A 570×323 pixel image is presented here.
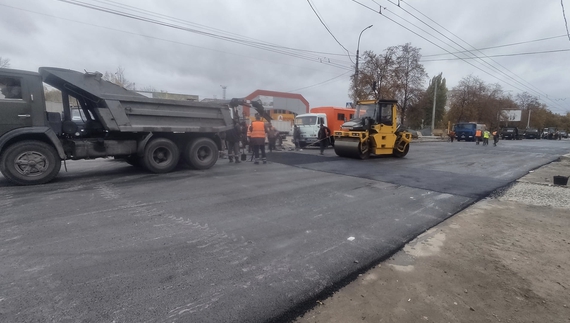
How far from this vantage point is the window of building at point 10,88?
5.53 m

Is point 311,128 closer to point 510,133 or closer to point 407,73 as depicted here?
point 407,73

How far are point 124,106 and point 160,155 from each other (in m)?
1.46

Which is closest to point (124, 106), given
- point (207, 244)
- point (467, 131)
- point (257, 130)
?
point (257, 130)

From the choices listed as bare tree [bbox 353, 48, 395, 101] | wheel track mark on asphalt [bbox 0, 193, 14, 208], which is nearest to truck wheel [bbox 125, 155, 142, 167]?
wheel track mark on asphalt [bbox 0, 193, 14, 208]

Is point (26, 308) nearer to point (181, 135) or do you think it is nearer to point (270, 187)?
point (270, 187)

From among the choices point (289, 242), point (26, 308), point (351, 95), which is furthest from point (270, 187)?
point (351, 95)

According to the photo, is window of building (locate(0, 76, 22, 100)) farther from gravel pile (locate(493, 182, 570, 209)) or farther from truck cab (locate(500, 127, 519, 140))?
truck cab (locate(500, 127, 519, 140))

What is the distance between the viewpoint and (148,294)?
2396 mm

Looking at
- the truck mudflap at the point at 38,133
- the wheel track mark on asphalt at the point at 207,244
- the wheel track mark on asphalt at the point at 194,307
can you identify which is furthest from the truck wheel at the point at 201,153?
the wheel track mark on asphalt at the point at 194,307

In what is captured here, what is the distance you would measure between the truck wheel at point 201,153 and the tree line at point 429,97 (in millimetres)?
11195

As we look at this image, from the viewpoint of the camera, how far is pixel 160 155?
7520mm

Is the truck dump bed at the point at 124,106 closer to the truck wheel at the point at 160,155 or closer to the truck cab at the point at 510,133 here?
the truck wheel at the point at 160,155

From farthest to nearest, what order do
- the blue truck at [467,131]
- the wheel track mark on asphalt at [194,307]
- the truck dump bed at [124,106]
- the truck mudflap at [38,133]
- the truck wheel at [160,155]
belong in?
the blue truck at [467,131] → the truck wheel at [160,155] → the truck dump bed at [124,106] → the truck mudflap at [38,133] → the wheel track mark on asphalt at [194,307]

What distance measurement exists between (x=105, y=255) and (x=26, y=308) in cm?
87
